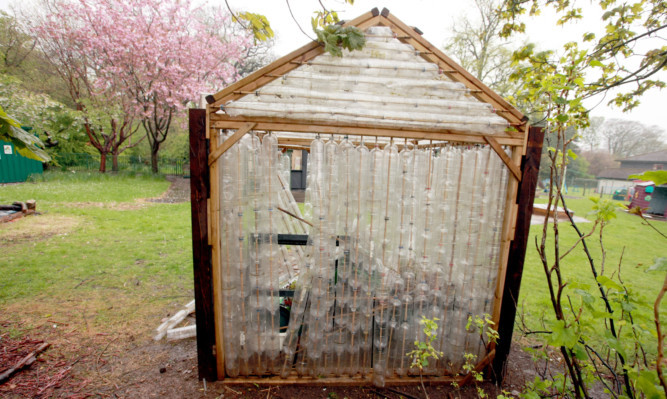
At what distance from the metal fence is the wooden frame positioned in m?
17.1

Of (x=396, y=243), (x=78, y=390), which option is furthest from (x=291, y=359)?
(x=78, y=390)

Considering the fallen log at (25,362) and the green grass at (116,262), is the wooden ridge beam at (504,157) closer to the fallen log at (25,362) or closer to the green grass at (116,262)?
the green grass at (116,262)

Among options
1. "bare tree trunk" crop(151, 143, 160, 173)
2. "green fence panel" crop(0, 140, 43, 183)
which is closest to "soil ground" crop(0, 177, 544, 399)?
"green fence panel" crop(0, 140, 43, 183)

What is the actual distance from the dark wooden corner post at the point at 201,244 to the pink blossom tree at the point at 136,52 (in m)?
13.0

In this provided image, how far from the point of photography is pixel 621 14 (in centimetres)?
336

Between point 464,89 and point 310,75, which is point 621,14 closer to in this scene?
point 464,89

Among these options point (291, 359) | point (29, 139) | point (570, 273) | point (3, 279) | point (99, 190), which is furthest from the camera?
point (99, 190)

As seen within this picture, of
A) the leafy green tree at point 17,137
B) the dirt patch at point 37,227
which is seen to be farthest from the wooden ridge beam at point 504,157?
the dirt patch at point 37,227

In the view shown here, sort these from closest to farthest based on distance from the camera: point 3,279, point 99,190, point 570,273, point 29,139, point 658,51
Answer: point 29,139
point 658,51
point 3,279
point 570,273
point 99,190

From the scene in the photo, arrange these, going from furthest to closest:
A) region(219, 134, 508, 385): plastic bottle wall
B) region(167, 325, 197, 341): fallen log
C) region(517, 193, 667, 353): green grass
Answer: region(517, 193, 667, 353): green grass < region(167, 325, 197, 341): fallen log < region(219, 134, 508, 385): plastic bottle wall

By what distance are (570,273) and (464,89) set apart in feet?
17.4

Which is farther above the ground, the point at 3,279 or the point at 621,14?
the point at 621,14

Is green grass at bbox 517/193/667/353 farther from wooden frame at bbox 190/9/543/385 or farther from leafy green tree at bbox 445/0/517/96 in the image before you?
leafy green tree at bbox 445/0/517/96

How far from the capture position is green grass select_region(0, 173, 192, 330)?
3.95 meters
